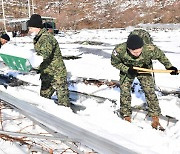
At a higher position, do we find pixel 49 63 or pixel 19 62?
pixel 49 63

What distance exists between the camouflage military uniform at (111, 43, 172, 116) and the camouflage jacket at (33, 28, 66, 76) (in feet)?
2.88

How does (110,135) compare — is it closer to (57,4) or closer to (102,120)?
(102,120)

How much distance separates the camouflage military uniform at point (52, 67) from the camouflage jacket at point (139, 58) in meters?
0.90

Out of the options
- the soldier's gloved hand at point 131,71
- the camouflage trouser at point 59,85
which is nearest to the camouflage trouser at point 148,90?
the soldier's gloved hand at point 131,71

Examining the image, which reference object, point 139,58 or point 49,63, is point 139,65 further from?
point 49,63

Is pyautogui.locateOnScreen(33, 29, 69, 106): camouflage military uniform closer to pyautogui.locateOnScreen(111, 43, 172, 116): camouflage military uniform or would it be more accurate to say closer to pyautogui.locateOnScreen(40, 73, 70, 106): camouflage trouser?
pyautogui.locateOnScreen(40, 73, 70, 106): camouflage trouser

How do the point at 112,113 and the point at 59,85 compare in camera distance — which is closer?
the point at 112,113

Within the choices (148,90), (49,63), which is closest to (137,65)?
(148,90)

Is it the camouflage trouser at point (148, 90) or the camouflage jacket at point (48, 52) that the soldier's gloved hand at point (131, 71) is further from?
the camouflage jacket at point (48, 52)

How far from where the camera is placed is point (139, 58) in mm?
3998

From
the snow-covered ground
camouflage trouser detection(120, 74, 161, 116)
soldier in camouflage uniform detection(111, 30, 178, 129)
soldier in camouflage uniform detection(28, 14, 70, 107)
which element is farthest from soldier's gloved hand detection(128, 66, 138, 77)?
soldier in camouflage uniform detection(28, 14, 70, 107)

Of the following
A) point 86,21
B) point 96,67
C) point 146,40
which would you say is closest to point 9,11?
point 86,21

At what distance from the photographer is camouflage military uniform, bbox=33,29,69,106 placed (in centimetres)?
430

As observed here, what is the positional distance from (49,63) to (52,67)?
0.07 metres
